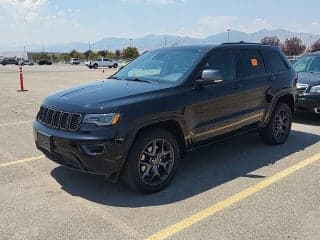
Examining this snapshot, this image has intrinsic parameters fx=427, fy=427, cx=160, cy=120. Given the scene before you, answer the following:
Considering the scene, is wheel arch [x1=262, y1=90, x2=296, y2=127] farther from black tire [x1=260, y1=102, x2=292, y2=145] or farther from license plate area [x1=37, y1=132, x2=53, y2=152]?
license plate area [x1=37, y1=132, x2=53, y2=152]

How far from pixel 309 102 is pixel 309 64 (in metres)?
1.87

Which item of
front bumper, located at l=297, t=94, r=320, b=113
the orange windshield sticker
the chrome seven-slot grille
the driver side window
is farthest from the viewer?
front bumper, located at l=297, t=94, r=320, b=113

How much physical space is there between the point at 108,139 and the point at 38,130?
112 cm

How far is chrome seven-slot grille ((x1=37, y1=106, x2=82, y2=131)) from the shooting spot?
4.69 metres

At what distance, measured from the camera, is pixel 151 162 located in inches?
197

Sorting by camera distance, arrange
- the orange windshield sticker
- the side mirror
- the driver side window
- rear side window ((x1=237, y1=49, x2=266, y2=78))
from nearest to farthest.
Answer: the side mirror → the driver side window → rear side window ((x1=237, y1=49, x2=266, y2=78)) → the orange windshield sticker

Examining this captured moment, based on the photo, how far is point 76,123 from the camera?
4.68 meters

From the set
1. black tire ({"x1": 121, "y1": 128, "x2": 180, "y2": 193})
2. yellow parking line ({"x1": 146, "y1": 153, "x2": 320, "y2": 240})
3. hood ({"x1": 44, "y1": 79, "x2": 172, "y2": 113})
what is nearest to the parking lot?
yellow parking line ({"x1": 146, "y1": 153, "x2": 320, "y2": 240})

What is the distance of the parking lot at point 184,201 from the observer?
159 inches

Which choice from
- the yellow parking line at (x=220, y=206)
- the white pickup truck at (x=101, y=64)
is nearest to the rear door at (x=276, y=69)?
the yellow parking line at (x=220, y=206)

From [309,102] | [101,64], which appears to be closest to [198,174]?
[309,102]

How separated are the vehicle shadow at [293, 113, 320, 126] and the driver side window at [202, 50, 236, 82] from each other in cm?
391

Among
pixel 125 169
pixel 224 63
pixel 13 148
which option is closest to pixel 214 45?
pixel 224 63

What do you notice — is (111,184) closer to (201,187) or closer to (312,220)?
(201,187)
